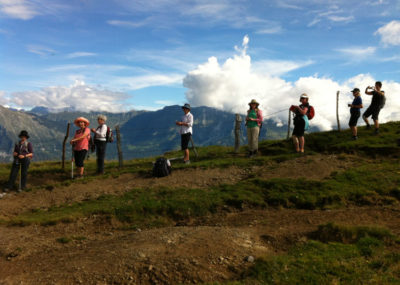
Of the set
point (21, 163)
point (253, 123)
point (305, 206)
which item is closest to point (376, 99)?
point (253, 123)

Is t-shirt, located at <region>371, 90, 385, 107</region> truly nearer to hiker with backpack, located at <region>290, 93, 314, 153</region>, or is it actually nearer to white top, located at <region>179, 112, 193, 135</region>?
hiker with backpack, located at <region>290, 93, 314, 153</region>

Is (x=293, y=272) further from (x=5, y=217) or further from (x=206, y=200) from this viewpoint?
(x=5, y=217)

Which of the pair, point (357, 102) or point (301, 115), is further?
point (357, 102)

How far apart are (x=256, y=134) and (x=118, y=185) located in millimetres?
9058

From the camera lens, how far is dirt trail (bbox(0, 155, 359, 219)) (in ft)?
44.1

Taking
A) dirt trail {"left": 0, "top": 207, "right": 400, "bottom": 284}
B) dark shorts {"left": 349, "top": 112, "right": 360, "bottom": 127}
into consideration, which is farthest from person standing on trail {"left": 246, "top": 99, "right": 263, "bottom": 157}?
dirt trail {"left": 0, "top": 207, "right": 400, "bottom": 284}

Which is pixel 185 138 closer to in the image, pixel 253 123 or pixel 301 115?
pixel 253 123

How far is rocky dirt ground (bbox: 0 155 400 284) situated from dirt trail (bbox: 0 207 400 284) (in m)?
0.02

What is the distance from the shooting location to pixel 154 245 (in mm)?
7766

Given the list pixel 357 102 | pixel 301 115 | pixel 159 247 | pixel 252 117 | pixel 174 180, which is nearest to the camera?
pixel 159 247

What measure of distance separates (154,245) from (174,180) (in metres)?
7.20

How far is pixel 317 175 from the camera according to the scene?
1430 centimetres

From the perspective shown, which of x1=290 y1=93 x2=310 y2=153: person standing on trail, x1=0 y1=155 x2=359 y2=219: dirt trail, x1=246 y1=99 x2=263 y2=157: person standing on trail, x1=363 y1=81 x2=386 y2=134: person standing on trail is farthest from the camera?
x1=363 y1=81 x2=386 y2=134: person standing on trail

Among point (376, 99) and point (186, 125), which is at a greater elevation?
point (376, 99)
